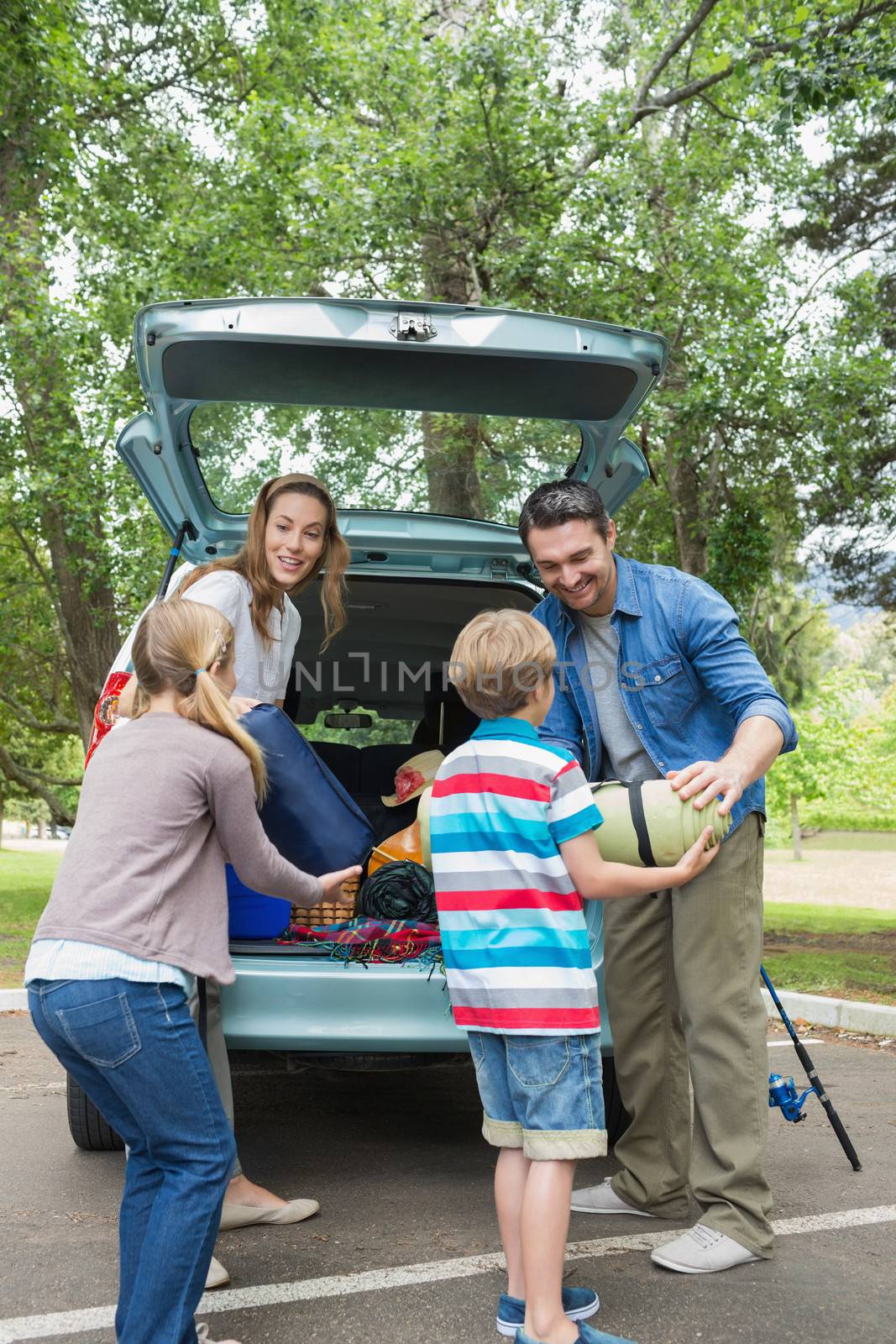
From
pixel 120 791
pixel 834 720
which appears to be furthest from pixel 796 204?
pixel 834 720

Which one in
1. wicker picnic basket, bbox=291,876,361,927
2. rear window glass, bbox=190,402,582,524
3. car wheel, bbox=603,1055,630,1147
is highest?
rear window glass, bbox=190,402,582,524

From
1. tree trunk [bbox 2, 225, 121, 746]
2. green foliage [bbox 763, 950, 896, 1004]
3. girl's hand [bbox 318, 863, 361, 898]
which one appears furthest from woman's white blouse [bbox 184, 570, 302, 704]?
tree trunk [bbox 2, 225, 121, 746]

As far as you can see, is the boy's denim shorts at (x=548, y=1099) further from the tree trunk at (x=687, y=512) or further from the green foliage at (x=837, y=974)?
the tree trunk at (x=687, y=512)

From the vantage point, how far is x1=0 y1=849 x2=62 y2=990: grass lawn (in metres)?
7.75

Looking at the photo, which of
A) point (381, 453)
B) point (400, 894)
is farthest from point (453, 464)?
point (400, 894)

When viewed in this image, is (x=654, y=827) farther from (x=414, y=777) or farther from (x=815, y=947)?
(x=815, y=947)

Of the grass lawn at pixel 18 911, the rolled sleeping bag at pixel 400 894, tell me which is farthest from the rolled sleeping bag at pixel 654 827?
the grass lawn at pixel 18 911

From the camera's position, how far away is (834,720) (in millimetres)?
39938

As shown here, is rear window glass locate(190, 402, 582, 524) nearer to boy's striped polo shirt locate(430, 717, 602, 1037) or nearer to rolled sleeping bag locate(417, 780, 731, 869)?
rolled sleeping bag locate(417, 780, 731, 869)

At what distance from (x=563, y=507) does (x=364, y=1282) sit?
189 centimetres

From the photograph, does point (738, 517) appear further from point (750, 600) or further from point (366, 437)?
point (366, 437)

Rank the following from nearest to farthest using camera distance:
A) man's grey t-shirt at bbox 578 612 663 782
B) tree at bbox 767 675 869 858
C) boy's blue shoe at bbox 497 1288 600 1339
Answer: boy's blue shoe at bbox 497 1288 600 1339 < man's grey t-shirt at bbox 578 612 663 782 < tree at bbox 767 675 869 858

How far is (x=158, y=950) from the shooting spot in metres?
2.13

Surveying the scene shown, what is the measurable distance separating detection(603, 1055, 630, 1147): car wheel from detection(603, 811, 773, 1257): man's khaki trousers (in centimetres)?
16
